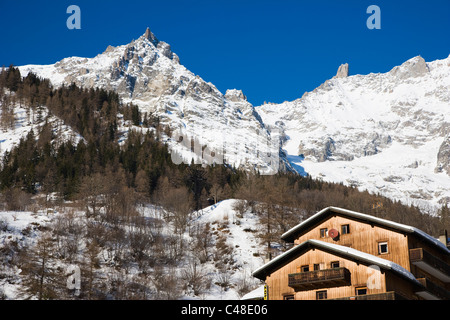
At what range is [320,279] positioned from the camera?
41.8 metres

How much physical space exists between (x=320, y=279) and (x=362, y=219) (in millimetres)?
11596

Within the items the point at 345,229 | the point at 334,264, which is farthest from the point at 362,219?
the point at 334,264

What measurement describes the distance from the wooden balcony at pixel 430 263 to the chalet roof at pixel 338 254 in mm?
5075

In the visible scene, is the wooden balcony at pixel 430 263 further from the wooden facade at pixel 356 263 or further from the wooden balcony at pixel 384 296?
the wooden balcony at pixel 384 296

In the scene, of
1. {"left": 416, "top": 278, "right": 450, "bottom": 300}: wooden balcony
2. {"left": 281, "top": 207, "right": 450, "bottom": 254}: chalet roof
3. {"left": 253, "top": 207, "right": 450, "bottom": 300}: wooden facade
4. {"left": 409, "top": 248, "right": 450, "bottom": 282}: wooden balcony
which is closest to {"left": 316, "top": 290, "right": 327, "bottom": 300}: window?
{"left": 253, "top": 207, "right": 450, "bottom": 300}: wooden facade

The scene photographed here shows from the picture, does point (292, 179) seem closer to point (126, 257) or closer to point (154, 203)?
point (154, 203)

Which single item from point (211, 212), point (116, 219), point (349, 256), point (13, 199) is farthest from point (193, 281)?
point (13, 199)

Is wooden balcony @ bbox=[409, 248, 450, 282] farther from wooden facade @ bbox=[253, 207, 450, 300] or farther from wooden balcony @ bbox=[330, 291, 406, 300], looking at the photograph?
wooden balcony @ bbox=[330, 291, 406, 300]

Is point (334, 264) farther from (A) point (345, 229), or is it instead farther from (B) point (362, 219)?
(A) point (345, 229)

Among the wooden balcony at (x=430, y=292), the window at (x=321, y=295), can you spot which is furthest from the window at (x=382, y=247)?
the window at (x=321, y=295)

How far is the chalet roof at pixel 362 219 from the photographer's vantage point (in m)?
47.7

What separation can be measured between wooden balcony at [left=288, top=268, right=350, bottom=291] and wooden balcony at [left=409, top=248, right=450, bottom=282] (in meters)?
8.74

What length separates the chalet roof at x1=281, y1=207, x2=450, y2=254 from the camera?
47656 mm

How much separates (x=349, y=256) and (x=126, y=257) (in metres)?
52.9
